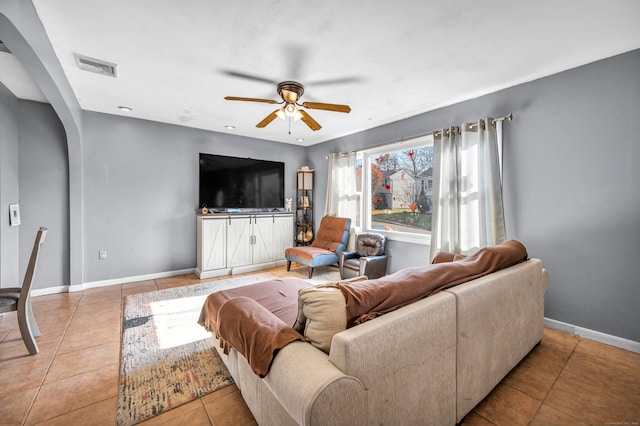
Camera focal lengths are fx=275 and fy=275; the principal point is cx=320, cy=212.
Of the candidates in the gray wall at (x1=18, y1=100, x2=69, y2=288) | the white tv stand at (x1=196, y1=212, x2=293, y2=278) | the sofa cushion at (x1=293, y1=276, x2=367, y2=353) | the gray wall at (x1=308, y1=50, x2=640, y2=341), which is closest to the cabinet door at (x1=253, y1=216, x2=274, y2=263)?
the white tv stand at (x1=196, y1=212, x2=293, y2=278)

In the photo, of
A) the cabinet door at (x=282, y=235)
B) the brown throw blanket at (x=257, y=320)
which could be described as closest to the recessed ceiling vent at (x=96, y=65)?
the brown throw blanket at (x=257, y=320)

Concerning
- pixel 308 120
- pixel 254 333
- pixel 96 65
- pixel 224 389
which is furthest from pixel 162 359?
pixel 96 65

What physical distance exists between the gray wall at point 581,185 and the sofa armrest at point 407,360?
6.85ft

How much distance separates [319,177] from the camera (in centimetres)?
573

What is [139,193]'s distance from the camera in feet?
14.0

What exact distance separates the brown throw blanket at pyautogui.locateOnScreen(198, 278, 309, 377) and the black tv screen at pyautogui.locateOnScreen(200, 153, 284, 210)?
2.93 m

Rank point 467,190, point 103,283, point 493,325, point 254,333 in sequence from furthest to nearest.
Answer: point 103,283
point 467,190
point 493,325
point 254,333

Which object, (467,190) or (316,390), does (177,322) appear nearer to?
(316,390)

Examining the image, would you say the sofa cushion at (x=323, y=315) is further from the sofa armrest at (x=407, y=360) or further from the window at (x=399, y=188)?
the window at (x=399, y=188)

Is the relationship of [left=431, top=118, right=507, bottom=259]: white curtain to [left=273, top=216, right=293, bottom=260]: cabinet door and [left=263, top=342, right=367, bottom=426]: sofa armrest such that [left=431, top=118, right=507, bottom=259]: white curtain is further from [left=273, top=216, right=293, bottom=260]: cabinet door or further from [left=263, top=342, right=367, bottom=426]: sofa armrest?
[left=273, top=216, right=293, bottom=260]: cabinet door

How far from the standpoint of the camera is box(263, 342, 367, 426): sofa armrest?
2.91 ft

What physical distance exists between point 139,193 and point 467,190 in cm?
467

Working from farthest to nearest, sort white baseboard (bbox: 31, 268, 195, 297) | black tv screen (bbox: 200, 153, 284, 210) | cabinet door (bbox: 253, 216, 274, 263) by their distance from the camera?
cabinet door (bbox: 253, 216, 274, 263)
black tv screen (bbox: 200, 153, 284, 210)
white baseboard (bbox: 31, 268, 195, 297)

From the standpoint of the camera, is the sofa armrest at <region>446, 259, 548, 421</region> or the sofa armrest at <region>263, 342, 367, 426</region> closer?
the sofa armrest at <region>263, 342, 367, 426</region>
